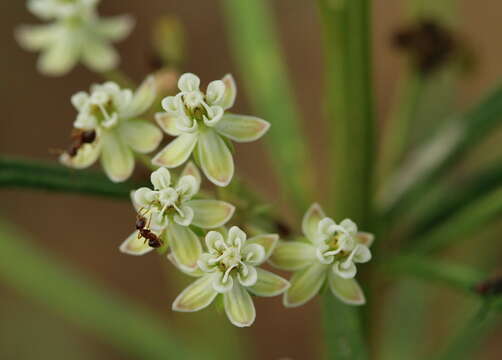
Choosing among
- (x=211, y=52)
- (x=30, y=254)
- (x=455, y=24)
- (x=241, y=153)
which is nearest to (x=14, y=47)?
(x=211, y=52)

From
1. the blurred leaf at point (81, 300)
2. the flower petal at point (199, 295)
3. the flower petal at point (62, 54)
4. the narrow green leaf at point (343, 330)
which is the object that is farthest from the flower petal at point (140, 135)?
the blurred leaf at point (81, 300)

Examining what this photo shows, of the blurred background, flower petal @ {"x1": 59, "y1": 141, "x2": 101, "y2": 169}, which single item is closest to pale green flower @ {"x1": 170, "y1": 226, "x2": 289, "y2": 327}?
flower petal @ {"x1": 59, "y1": 141, "x2": 101, "y2": 169}

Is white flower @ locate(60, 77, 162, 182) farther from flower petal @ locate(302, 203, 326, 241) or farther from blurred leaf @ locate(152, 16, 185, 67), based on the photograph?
blurred leaf @ locate(152, 16, 185, 67)

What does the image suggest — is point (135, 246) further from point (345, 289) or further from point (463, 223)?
point (463, 223)

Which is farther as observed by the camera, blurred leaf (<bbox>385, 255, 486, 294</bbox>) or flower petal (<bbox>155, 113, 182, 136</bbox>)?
blurred leaf (<bbox>385, 255, 486, 294</bbox>)

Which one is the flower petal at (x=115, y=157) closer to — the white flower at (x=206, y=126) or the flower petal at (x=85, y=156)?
the flower petal at (x=85, y=156)

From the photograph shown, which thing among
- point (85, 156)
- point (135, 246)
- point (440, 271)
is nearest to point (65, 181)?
point (85, 156)

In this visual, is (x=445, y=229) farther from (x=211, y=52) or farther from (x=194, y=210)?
(x=211, y=52)
